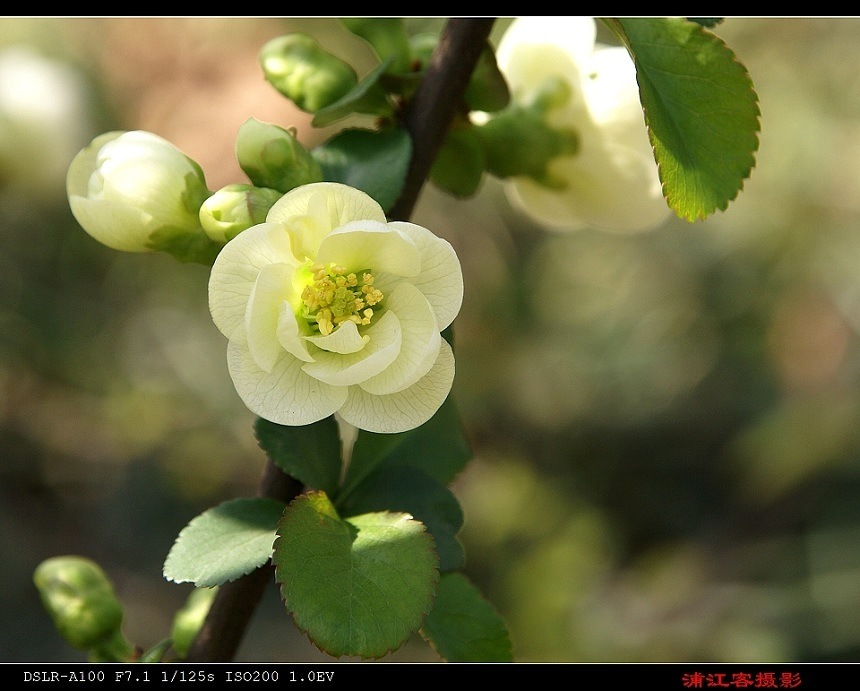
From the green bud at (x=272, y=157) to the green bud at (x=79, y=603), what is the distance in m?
0.33

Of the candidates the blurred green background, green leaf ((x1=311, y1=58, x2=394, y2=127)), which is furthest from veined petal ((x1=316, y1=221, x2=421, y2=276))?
the blurred green background

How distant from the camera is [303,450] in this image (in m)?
0.48

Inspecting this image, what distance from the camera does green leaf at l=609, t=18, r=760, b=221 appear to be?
17.4 inches

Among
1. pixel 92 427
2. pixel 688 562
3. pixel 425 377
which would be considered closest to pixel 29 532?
pixel 92 427

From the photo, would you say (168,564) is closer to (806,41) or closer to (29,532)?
(29,532)

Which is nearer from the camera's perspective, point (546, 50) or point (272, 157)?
point (272, 157)

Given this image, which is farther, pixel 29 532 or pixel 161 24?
pixel 161 24

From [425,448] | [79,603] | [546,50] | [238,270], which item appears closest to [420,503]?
[425,448]

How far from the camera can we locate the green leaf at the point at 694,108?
0.44 m

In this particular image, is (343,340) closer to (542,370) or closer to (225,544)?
(225,544)

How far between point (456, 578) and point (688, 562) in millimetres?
1522

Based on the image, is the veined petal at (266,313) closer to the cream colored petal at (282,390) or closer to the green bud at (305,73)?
the cream colored petal at (282,390)

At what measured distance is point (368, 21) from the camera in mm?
564

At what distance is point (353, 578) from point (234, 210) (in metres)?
0.20
